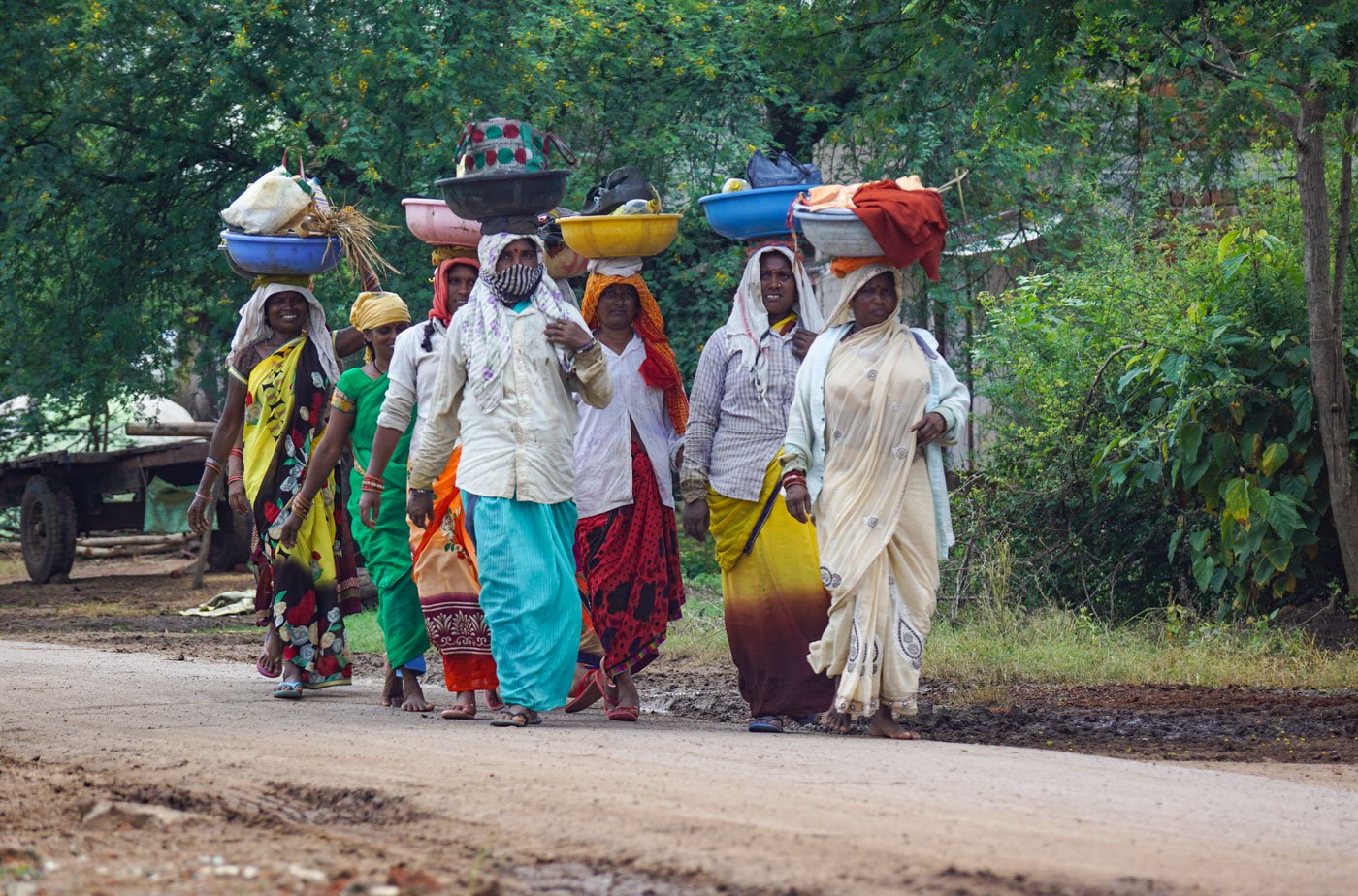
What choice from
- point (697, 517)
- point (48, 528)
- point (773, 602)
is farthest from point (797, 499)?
point (48, 528)

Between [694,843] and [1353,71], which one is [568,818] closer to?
[694,843]

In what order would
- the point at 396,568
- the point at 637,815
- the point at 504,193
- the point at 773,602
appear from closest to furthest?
the point at 637,815
the point at 504,193
the point at 773,602
the point at 396,568

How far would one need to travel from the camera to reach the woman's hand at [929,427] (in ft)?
22.9

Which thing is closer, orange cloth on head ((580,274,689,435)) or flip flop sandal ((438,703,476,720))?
flip flop sandal ((438,703,476,720))

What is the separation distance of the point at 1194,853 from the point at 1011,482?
711cm

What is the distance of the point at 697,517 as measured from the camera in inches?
300

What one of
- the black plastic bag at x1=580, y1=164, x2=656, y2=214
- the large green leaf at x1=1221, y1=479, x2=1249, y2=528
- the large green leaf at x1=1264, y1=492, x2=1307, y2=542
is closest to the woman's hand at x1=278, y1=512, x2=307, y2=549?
the black plastic bag at x1=580, y1=164, x2=656, y2=214

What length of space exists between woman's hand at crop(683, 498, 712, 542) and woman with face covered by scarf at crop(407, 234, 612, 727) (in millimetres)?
600

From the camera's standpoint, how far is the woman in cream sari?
688 centimetres

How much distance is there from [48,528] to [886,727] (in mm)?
14109

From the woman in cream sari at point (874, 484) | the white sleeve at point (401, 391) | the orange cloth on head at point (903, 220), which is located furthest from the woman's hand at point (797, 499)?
the white sleeve at point (401, 391)

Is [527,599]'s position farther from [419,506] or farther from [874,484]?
[874,484]

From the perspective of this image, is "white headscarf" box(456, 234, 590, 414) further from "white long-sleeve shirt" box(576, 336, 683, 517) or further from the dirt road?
the dirt road

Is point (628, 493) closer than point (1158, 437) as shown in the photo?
Yes
